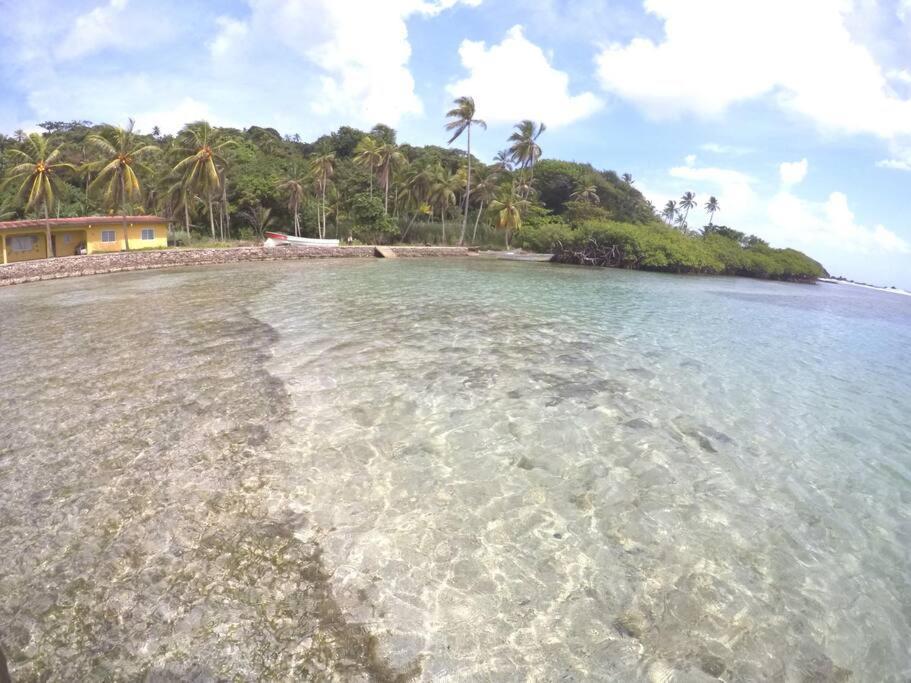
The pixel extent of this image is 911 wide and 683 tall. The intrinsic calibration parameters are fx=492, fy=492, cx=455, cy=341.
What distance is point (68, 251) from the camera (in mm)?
30797

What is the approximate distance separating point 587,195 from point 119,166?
4622 cm

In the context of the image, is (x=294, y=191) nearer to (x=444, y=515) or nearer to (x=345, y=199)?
(x=345, y=199)

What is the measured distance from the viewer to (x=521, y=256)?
45.4 meters

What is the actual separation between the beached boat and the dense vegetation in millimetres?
1112

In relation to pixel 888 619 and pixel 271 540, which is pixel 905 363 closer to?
pixel 888 619

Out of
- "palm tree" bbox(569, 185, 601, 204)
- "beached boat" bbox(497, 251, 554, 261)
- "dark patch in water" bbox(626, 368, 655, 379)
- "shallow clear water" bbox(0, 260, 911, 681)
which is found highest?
"palm tree" bbox(569, 185, 601, 204)

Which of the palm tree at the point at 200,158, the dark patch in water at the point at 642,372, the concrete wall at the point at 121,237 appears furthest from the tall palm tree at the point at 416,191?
the dark patch in water at the point at 642,372

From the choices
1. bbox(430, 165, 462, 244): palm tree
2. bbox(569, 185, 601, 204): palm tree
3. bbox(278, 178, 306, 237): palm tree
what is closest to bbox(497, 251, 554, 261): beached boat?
bbox(430, 165, 462, 244): palm tree

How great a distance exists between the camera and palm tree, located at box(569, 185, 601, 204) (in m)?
57.3

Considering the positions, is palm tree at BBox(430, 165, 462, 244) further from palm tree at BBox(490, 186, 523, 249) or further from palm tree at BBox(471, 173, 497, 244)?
palm tree at BBox(490, 186, 523, 249)

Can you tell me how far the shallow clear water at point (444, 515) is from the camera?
3.10 meters

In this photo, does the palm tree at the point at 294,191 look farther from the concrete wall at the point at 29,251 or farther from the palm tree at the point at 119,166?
the concrete wall at the point at 29,251

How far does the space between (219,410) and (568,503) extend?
4.58m

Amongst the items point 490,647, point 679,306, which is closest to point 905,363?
point 679,306
